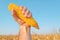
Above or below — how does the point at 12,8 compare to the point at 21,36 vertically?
above

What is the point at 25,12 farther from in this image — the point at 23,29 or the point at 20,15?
the point at 23,29

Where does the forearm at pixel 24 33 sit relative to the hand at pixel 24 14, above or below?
below

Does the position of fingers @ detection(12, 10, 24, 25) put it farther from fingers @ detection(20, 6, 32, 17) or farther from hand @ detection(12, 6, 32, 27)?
fingers @ detection(20, 6, 32, 17)

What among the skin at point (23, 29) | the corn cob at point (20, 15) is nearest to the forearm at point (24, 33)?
the skin at point (23, 29)

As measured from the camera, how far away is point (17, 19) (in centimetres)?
239

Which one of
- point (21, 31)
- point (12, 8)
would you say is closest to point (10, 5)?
point (12, 8)

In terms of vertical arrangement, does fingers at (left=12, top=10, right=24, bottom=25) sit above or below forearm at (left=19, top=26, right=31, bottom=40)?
above

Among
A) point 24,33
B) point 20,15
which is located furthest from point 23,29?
point 20,15

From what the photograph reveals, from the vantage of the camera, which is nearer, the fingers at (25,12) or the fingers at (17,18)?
the fingers at (25,12)

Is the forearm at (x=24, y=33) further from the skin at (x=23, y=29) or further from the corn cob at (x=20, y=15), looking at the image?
the corn cob at (x=20, y=15)

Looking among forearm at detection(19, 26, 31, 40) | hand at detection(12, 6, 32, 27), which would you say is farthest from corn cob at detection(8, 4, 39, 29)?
forearm at detection(19, 26, 31, 40)

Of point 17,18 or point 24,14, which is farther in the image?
point 17,18

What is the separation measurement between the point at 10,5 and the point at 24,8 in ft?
0.49

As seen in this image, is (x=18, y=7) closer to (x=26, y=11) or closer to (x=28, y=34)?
(x=26, y=11)
